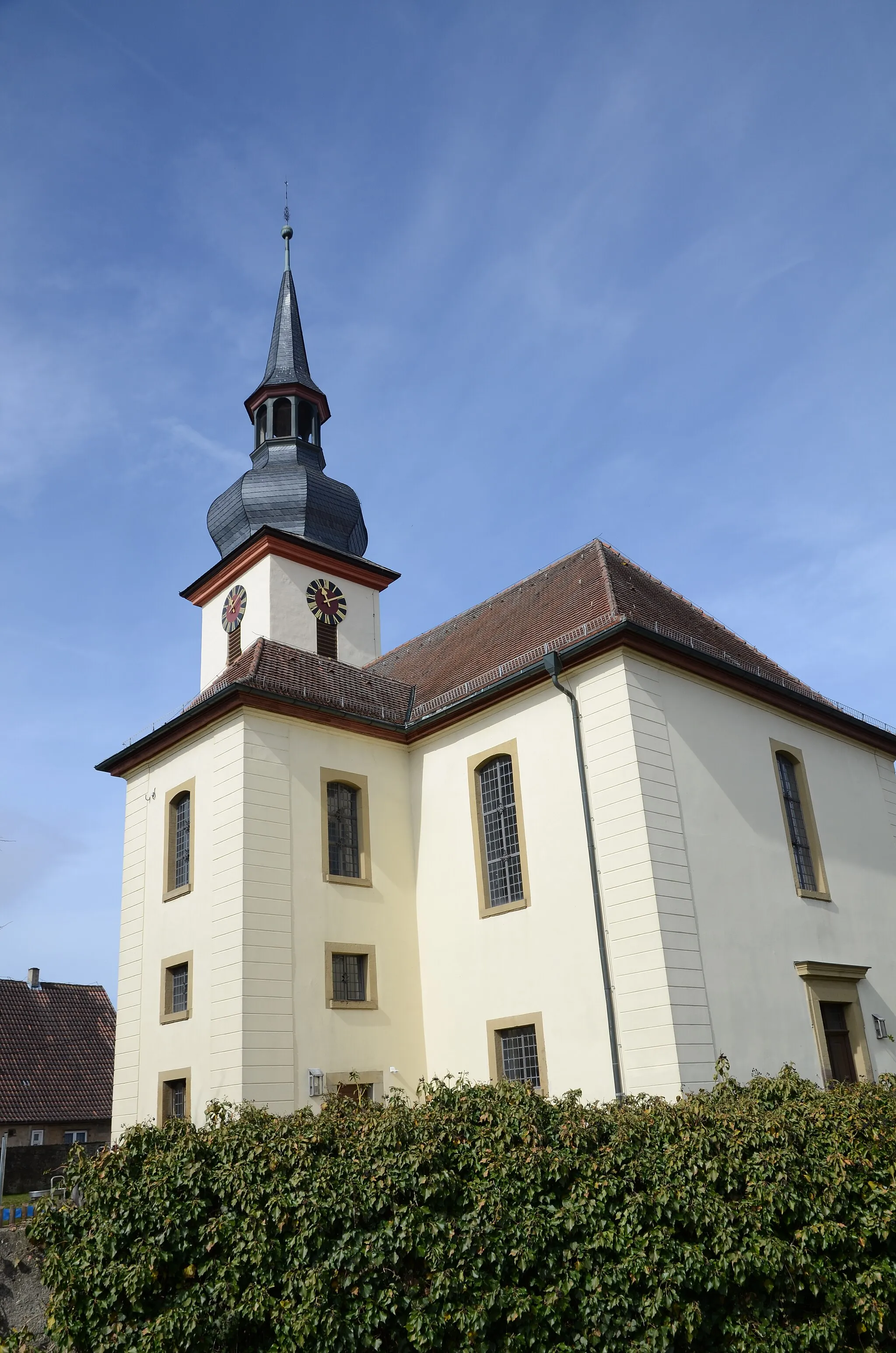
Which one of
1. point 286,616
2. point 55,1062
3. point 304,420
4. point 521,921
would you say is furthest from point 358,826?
point 55,1062

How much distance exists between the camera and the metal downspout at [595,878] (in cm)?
1484

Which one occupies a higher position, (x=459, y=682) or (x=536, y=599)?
(x=536, y=599)

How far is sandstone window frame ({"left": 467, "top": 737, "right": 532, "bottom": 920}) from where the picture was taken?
17078 millimetres

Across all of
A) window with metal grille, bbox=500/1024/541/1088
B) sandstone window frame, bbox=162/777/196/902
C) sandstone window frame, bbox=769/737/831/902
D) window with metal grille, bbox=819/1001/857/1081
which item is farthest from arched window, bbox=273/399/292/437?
window with metal grille, bbox=819/1001/857/1081

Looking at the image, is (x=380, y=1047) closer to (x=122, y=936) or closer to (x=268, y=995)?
(x=268, y=995)

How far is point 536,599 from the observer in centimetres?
2116

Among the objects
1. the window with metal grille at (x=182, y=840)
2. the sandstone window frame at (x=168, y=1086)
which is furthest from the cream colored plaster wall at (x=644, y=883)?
the window with metal grille at (x=182, y=840)

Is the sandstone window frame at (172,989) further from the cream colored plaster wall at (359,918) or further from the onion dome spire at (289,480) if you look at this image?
the onion dome spire at (289,480)

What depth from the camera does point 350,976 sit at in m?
17.7

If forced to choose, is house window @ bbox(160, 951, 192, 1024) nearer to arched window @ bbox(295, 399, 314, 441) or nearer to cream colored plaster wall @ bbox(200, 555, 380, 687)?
cream colored plaster wall @ bbox(200, 555, 380, 687)

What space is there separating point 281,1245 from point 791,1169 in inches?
161

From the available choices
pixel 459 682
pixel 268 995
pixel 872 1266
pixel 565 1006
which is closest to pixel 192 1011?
pixel 268 995

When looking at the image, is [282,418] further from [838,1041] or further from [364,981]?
[838,1041]

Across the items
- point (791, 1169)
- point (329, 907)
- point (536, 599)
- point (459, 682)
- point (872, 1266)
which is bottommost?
point (872, 1266)
